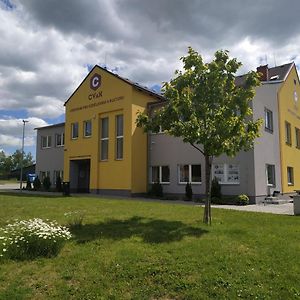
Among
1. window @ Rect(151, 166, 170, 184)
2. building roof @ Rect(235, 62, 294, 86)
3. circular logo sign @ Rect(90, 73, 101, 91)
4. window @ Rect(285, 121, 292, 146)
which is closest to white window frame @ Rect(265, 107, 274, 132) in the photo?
window @ Rect(285, 121, 292, 146)

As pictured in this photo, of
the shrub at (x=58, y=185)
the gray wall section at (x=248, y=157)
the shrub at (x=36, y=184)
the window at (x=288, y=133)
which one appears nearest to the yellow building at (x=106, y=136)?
the shrub at (x=58, y=185)

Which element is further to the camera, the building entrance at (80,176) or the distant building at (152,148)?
the building entrance at (80,176)

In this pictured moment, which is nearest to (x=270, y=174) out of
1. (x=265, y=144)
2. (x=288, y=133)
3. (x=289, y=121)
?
(x=265, y=144)

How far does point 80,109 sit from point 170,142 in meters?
9.35

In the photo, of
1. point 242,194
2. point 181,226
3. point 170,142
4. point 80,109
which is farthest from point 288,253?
point 80,109

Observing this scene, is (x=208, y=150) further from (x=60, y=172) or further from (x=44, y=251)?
(x=60, y=172)

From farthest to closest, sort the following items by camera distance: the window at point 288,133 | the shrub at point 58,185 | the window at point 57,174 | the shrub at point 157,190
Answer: the window at point 57,174 → the shrub at point 58,185 → the window at point 288,133 → the shrub at point 157,190

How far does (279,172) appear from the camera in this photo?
26.9 meters

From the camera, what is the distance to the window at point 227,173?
23.0 metres

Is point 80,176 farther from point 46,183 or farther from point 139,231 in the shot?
point 139,231

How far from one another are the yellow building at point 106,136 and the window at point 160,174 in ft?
2.18

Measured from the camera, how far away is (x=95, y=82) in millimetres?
30438

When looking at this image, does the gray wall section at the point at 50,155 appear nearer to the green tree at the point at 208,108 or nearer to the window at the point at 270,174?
the window at the point at 270,174

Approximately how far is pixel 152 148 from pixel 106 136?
3962mm
